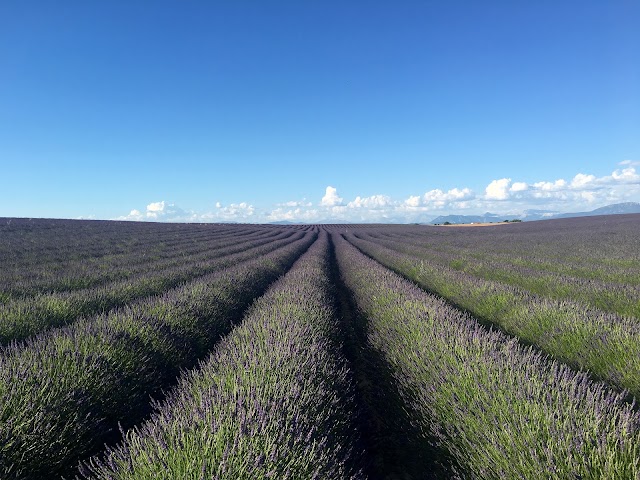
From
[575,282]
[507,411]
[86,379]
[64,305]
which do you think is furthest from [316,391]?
[575,282]

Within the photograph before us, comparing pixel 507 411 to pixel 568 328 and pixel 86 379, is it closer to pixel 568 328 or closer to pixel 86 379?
pixel 568 328

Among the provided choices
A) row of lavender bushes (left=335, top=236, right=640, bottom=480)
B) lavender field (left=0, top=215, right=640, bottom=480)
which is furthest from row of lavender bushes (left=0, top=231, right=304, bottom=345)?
row of lavender bushes (left=335, top=236, right=640, bottom=480)

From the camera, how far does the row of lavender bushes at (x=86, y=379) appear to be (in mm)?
2395

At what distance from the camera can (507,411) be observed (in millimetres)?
2234

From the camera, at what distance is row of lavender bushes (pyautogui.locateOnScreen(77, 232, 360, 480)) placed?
1690 mm

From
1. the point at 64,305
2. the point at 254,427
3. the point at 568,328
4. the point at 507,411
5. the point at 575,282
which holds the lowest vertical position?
the point at 575,282

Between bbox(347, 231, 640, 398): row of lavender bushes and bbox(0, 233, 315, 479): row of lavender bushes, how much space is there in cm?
379

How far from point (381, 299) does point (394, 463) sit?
10.8 feet

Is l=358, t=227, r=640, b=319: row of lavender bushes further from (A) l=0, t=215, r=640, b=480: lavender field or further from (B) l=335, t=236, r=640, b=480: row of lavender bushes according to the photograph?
(B) l=335, t=236, r=640, b=480: row of lavender bushes

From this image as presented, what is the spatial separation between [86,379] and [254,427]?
6.74ft

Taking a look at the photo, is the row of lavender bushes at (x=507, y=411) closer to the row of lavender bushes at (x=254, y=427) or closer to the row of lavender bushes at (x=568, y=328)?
the row of lavender bushes at (x=568, y=328)

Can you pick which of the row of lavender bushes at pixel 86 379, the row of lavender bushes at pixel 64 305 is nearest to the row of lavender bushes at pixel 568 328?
the row of lavender bushes at pixel 86 379

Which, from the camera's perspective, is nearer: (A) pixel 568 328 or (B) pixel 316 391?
(B) pixel 316 391

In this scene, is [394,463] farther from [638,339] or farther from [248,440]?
[638,339]
